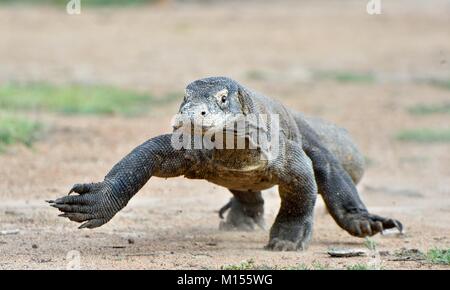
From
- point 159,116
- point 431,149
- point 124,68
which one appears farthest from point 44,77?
point 431,149

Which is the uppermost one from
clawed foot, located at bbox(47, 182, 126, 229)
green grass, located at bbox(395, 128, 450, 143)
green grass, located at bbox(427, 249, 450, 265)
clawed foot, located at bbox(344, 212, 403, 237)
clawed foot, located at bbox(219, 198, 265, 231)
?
clawed foot, located at bbox(47, 182, 126, 229)

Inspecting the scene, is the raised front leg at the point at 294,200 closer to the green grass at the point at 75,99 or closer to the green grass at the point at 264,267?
the green grass at the point at 264,267

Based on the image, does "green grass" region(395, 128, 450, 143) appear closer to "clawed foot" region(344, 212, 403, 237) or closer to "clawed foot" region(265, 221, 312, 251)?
"clawed foot" region(344, 212, 403, 237)

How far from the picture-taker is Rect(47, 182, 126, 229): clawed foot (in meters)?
5.91

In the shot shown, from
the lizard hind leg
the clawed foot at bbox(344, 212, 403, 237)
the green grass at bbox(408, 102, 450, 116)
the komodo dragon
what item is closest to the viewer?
the komodo dragon

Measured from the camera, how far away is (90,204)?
5.96m

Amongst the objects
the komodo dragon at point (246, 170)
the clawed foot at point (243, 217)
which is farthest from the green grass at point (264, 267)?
the clawed foot at point (243, 217)

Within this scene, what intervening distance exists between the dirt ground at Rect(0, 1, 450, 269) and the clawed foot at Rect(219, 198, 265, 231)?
99 mm

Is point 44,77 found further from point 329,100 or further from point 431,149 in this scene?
point 431,149

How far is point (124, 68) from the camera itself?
17203mm

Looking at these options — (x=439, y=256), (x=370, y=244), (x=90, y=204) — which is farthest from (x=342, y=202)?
(x=90, y=204)

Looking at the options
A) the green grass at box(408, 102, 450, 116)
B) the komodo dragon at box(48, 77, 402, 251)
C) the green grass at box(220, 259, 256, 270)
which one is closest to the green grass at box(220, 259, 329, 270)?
the green grass at box(220, 259, 256, 270)

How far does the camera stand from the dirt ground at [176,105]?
22.1 ft

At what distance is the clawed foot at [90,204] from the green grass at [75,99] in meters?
6.10
